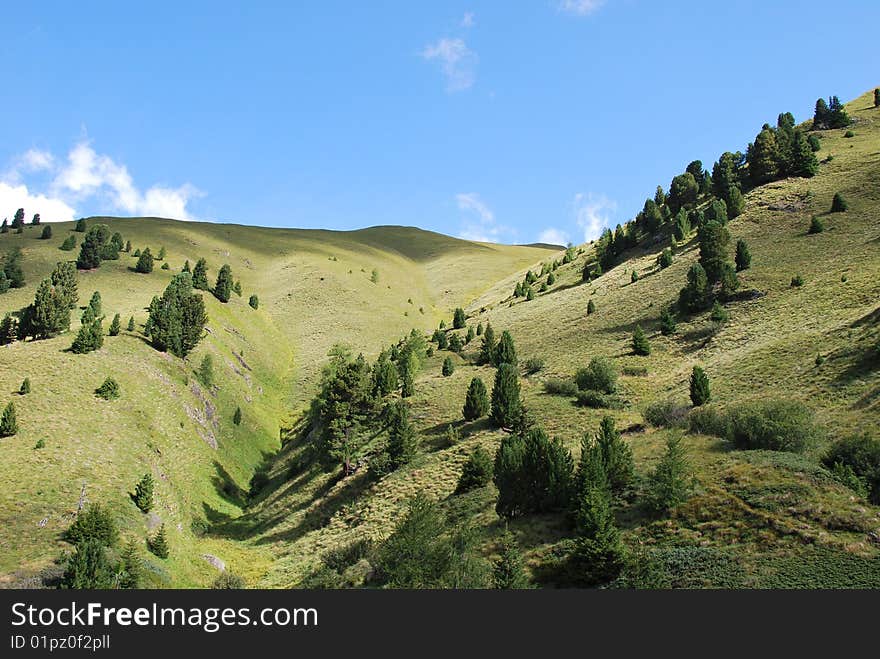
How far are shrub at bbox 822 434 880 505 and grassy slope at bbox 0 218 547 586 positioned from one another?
3370 centimetres

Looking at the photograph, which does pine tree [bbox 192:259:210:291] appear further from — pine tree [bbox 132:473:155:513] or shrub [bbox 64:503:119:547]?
shrub [bbox 64:503:119:547]

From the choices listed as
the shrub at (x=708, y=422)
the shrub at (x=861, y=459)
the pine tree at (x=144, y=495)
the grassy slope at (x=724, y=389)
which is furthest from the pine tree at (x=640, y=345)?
the pine tree at (x=144, y=495)

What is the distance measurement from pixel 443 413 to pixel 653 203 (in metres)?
73.7

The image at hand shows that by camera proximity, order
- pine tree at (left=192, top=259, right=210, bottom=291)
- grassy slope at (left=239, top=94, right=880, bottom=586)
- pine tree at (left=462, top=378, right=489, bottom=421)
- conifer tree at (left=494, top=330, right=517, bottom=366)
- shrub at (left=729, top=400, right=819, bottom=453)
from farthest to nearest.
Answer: pine tree at (left=192, top=259, right=210, bottom=291), conifer tree at (left=494, top=330, right=517, bottom=366), pine tree at (left=462, top=378, right=489, bottom=421), shrub at (left=729, top=400, right=819, bottom=453), grassy slope at (left=239, top=94, right=880, bottom=586)

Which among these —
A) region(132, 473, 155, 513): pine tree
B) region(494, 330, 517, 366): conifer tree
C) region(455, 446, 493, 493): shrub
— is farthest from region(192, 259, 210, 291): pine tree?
region(455, 446, 493, 493): shrub

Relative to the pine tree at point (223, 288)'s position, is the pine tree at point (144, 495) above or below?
below

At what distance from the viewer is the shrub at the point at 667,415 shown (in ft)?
124

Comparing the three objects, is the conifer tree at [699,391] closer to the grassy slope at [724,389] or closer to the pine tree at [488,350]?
the grassy slope at [724,389]

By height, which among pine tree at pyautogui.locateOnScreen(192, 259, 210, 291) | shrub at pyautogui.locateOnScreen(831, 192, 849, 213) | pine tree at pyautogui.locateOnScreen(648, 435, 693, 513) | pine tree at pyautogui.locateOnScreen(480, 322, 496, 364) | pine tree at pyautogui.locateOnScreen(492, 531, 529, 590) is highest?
pine tree at pyautogui.locateOnScreen(192, 259, 210, 291)

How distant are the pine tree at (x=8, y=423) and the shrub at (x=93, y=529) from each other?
36.0ft

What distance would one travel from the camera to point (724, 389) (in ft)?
139

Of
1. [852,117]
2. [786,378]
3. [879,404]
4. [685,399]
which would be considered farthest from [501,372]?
[852,117]

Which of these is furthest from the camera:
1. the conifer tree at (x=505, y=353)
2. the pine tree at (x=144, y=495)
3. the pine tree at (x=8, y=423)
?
the conifer tree at (x=505, y=353)

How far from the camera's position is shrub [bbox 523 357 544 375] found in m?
60.3
